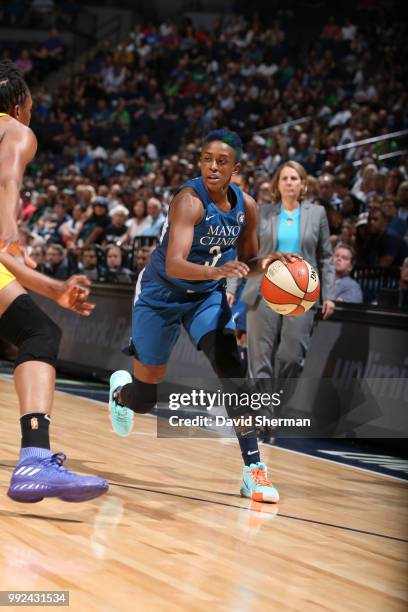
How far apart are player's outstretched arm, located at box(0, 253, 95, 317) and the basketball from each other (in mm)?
1729

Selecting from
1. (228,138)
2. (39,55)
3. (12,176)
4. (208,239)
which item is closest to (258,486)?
(208,239)

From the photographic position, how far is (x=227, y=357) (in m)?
5.00

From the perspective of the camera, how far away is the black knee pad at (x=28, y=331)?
3926mm

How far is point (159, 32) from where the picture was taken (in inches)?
974

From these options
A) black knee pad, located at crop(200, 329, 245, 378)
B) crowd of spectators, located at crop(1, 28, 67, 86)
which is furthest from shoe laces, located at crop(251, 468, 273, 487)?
crowd of spectators, located at crop(1, 28, 67, 86)

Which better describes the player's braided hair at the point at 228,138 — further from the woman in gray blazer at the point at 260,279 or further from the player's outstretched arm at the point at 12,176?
the woman in gray blazer at the point at 260,279

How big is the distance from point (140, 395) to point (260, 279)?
1996mm

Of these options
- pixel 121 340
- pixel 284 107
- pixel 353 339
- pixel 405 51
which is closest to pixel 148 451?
pixel 353 339

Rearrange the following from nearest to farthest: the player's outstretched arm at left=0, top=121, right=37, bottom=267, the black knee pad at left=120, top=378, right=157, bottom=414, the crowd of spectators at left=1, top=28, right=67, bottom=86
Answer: the player's outstretched arm at left=0, top=121, right=37, bottom=267 → the black knee pad at left=120, top=378, right=157, bottom=414 → the crowd of spectators at left=1, top=28, right=67, bottom=86

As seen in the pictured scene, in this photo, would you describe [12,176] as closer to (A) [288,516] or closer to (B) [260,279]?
(A) [288,516]

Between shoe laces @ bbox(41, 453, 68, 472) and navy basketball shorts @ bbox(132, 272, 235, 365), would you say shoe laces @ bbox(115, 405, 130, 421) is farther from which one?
shoe laces @ bbox(41, 453, 68, 472)

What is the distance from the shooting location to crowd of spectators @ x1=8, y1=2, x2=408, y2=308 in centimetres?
1136

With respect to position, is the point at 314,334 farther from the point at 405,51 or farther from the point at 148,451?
the point at 405,51

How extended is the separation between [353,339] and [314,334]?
1.46 ft
